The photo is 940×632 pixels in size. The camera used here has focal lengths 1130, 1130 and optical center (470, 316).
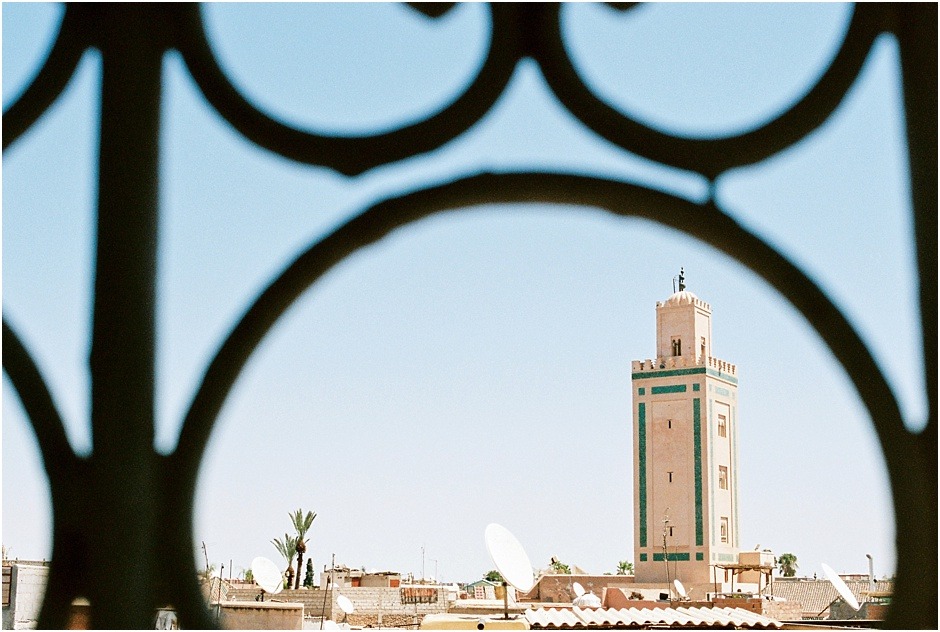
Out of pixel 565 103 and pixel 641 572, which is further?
pixel 641 572

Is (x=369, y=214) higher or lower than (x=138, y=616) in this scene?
higher

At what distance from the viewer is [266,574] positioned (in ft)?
34.3

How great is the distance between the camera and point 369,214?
0.84 meters

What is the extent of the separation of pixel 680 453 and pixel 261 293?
31.3 metres

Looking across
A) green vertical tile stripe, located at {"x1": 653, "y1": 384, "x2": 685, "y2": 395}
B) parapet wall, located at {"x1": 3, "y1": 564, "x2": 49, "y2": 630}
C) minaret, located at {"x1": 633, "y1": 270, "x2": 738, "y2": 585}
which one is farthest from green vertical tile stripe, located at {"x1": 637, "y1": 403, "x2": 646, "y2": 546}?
parapet wall, located at {"x1": 3, "y1": 564, "x2": 49, "y2": 630}

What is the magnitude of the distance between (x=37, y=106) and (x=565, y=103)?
0.41m

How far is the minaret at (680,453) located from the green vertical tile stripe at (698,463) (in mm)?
27

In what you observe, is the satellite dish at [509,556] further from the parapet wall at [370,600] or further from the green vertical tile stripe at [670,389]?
the green vertical tile stripe at [670,389]

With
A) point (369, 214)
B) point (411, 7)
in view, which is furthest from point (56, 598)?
point (411, 7)

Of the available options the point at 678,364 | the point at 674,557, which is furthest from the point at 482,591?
the point at 678,364

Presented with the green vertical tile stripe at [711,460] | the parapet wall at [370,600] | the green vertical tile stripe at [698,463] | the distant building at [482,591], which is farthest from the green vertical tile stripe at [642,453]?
the parapet wall at [370,600]

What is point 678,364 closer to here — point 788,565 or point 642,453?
point 642,453

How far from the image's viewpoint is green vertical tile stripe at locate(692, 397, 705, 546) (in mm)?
30891

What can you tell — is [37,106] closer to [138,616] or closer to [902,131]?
[138,616]
